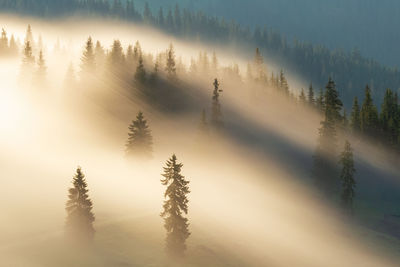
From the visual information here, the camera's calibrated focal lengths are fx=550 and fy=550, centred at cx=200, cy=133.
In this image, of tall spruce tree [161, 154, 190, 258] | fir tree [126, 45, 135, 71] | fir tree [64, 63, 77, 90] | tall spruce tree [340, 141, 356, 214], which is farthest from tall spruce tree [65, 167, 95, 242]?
fir tree [126, 45, 135, 71]

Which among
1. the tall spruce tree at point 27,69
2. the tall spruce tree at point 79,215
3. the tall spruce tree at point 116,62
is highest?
the tall spruce tree at point 116,62

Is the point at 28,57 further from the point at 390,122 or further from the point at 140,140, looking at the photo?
the point at 390,122

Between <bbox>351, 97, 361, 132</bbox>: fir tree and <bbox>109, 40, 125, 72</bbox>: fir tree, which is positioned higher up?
<bbox>109, 40, 125, 72</bbox>: fir tree

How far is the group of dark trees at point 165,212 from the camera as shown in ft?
179

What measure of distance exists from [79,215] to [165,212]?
28.1ft

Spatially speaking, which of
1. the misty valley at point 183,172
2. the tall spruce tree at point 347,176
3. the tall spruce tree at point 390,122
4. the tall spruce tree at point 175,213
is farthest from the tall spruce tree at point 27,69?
the tall spruce tree at point 390,122

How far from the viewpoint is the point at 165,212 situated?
55594 millimetres

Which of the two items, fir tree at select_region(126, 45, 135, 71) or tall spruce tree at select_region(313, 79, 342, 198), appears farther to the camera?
fir tree at select_region(126, 45, 135, 71)

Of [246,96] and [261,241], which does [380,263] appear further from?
[246,96]

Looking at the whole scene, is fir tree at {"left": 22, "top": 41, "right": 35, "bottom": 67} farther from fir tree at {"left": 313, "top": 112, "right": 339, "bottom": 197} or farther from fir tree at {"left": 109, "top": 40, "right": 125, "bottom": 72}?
fir tree at {"left": 313, "top": 112, "right": 339, "bottom": 197}

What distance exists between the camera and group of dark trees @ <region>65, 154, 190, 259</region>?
5453 cm

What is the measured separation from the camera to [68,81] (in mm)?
123125

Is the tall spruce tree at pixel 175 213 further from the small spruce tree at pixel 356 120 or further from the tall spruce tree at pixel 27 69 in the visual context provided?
the small spruce tree at pixel 356 120

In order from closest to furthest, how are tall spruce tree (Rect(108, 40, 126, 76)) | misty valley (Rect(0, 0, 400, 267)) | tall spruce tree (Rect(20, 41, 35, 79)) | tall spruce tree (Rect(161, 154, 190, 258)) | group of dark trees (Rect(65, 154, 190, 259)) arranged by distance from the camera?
group of dark trees (Rect(65, 154, 190, 259)) < tall spruce tree (Rect(161, 154, 190, 258)) < misty valley (Rect(0, 0, 400, 267)) < tall spruce tree (Rect(20, 41, 35, 79)) < tall spruce tree (Rect(108, 40, 126, 76))
